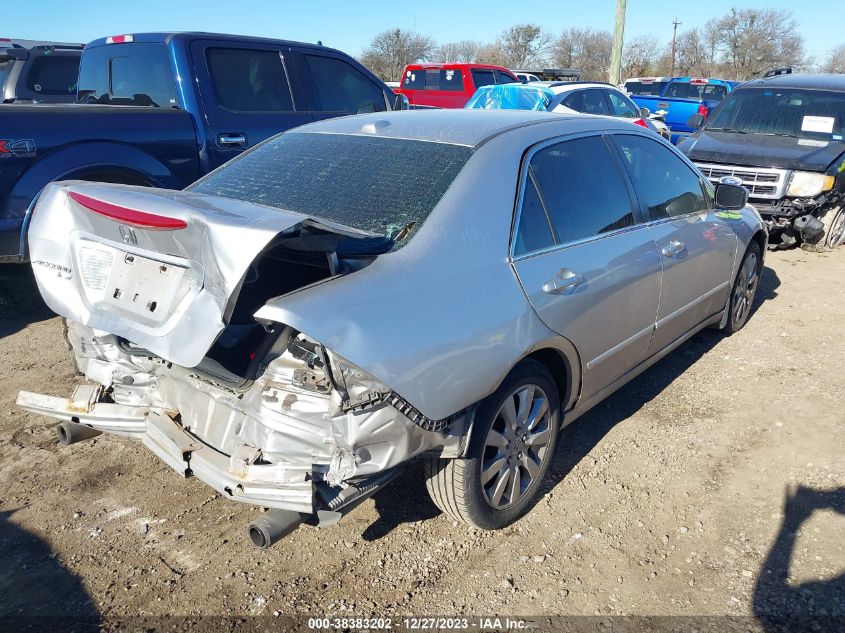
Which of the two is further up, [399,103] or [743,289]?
[399,103]

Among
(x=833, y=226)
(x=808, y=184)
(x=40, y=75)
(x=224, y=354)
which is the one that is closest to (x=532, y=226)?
(x=224, y=354)

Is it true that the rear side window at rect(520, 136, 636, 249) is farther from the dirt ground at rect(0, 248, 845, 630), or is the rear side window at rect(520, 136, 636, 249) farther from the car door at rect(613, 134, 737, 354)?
the dirt ground at rect(0, 248, 845, 630)

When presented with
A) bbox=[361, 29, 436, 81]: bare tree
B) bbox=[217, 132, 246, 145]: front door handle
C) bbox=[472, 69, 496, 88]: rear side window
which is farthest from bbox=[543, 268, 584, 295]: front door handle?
bbox=[361, 29, 436, 81]: bare tree

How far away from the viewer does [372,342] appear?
85.1 inches

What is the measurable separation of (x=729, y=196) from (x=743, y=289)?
38.9 inches

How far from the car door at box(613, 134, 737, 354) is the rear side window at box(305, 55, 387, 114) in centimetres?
363

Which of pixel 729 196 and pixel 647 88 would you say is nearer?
pixel 729 196

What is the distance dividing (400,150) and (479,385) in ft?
4.08

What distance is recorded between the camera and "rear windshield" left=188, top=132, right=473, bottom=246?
278cm

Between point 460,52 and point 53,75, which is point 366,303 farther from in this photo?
point 460,52

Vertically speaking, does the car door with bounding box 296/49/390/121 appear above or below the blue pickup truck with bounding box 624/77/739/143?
above

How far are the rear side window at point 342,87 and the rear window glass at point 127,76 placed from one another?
4.57 feet

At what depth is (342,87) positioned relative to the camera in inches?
269

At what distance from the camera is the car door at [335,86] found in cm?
655
